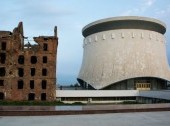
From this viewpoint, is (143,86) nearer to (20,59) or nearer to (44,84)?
(44,84)

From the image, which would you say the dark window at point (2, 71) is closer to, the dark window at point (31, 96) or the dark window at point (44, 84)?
the dark window at point (31, 96)

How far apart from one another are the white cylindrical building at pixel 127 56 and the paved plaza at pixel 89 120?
33762 millimetres

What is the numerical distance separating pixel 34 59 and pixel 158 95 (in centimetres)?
1781

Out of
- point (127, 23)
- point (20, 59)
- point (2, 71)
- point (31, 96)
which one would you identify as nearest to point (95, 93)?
point (31, 96)

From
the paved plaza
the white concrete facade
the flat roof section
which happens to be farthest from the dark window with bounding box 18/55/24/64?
the paved plaza

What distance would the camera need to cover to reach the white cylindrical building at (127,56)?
52.2 metres

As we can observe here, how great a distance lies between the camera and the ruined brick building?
42.2m

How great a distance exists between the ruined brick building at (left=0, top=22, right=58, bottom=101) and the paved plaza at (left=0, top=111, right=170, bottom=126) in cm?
2448

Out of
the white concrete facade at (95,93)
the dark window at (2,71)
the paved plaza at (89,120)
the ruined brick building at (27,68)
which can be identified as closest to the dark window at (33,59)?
the ruined brick building at (27,68)

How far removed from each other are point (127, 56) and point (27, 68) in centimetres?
1804

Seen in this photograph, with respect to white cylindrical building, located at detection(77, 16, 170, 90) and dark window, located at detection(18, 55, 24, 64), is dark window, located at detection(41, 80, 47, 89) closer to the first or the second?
dark window, located at detection(18, 55, 24, 64)

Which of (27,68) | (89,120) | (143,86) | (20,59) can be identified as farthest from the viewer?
(143,86)

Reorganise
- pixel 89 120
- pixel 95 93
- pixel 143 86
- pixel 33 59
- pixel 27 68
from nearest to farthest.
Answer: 1. pixel 89 120
2. pixel 27 68
3. pixel 33 59
4. pixel 95 93
5. pixel 143 86

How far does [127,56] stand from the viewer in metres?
52.5
